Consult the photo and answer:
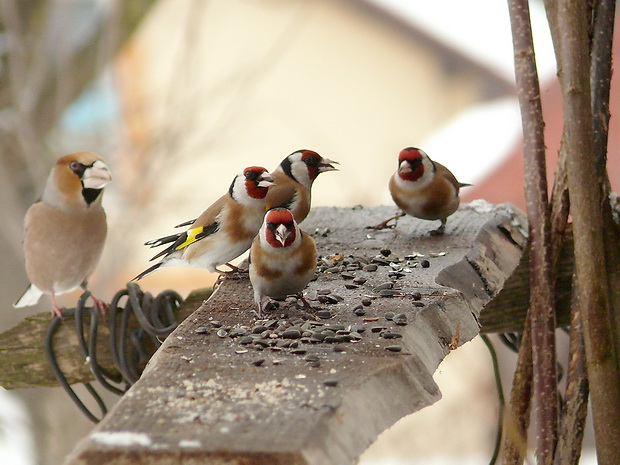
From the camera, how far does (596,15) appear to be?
2.19m

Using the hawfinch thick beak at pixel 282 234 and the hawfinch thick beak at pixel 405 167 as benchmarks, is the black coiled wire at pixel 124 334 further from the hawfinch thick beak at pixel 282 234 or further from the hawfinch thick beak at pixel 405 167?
the hawfinch thick beak at pixel 405 167

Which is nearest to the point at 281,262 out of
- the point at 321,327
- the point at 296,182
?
the point at 321,327

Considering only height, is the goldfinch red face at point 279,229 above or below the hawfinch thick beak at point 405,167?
below

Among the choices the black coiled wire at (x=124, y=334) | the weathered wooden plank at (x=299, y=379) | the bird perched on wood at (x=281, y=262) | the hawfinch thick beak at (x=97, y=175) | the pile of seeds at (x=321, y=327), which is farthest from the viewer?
the hawfinch thick beak at (x=97, y=175)

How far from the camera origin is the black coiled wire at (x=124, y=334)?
2.24m

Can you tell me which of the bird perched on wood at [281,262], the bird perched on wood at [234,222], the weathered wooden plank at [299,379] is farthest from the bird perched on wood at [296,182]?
the bird perched on wood at [281,262]

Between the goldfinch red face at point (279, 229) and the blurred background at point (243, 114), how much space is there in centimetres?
44

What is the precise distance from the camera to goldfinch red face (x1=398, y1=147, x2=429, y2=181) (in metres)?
2.76

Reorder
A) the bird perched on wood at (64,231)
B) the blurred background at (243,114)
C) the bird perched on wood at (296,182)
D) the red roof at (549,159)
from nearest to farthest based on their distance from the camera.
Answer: the bird perched on wood at (296,182), the bird perched on wood at (64,231), the blurred background at (243,114), the red roof at (549,159)

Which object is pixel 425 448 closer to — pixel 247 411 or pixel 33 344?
pixel 33 344

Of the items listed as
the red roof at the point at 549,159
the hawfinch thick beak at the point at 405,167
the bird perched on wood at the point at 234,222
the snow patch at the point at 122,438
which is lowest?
the snow patch at the point at 122,438

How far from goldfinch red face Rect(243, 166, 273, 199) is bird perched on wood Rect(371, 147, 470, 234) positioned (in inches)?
13.1

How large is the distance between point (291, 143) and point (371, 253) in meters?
6.57

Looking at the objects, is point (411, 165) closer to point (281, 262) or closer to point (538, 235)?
point (538, 235)
